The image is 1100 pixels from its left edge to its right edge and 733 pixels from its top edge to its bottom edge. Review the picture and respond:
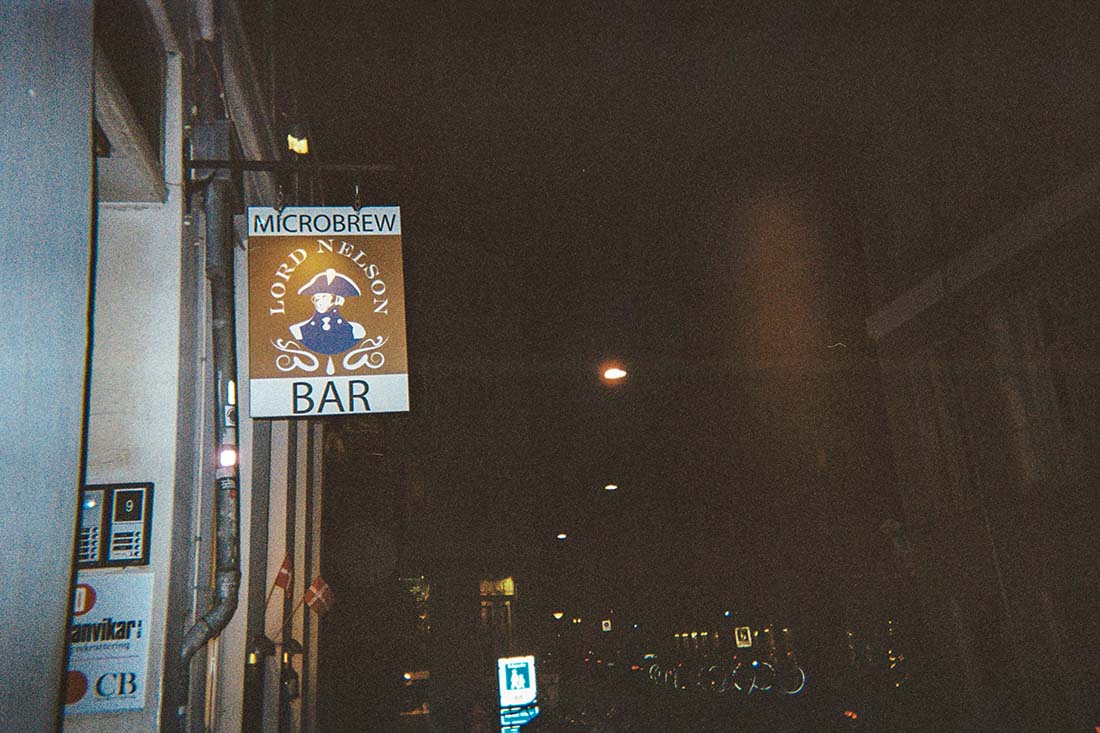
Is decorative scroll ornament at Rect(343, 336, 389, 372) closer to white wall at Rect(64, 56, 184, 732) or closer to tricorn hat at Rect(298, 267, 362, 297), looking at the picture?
tricorn hat at Rect(298, 267, 362, 297)

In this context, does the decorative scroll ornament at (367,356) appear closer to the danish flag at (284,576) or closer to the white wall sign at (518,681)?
the danish flag at (284,576)

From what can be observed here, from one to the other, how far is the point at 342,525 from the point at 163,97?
14.2 metres

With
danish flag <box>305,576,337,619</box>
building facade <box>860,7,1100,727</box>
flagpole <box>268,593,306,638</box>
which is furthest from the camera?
building facade <box>860,7,1100,727</box>

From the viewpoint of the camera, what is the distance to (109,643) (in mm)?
5035

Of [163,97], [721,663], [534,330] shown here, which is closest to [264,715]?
[163,97]

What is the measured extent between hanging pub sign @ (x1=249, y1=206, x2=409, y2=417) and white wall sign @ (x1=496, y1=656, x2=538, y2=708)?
9519 millimetres

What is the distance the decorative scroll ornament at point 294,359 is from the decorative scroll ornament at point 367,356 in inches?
8.6

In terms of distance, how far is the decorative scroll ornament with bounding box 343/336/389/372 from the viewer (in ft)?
19.9

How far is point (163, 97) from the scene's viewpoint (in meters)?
6.07

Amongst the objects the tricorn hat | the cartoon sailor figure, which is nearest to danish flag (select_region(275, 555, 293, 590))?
the cartoon sailor figure

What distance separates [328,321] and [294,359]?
371mm

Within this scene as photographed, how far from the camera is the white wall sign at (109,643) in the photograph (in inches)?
194

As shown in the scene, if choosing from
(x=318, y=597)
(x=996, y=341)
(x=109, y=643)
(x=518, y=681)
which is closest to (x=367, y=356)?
(x=109, y=643)

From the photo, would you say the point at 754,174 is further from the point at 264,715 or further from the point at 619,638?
the point at 619,638
